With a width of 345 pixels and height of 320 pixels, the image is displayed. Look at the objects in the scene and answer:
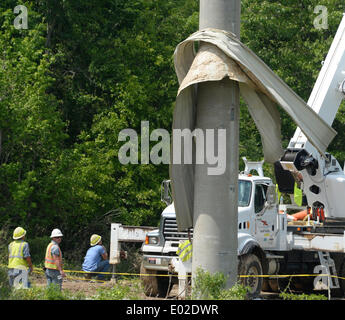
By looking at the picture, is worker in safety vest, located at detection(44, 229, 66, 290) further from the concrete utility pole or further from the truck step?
the truck step

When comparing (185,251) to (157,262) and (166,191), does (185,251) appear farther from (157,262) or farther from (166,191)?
(166,191)

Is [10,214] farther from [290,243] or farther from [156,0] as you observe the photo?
[156,0]

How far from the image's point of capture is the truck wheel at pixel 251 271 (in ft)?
45.7

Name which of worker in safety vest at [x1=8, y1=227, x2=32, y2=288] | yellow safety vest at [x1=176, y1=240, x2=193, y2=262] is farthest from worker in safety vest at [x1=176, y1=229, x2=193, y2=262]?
worker in safety vest at [x1=8, y1=227, x2=32, y2=288]

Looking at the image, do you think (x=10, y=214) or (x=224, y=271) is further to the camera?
(x=10, y=214)

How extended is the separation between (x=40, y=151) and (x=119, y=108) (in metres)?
3.44

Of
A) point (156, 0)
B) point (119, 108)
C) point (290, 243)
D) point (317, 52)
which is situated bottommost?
point (290, 243)

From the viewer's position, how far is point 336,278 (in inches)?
627

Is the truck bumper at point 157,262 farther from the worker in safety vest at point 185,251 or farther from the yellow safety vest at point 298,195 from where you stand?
the yellow safety vest at point 298,195

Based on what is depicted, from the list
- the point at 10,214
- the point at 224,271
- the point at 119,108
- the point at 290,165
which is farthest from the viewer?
the point at 119,108

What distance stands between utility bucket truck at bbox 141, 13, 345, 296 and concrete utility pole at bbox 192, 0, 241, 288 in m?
4.70

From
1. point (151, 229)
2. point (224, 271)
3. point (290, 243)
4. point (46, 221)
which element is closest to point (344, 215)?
point (290, 243)

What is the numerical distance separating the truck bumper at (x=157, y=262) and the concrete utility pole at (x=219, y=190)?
5187mm

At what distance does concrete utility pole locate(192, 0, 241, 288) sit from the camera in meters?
9.16
